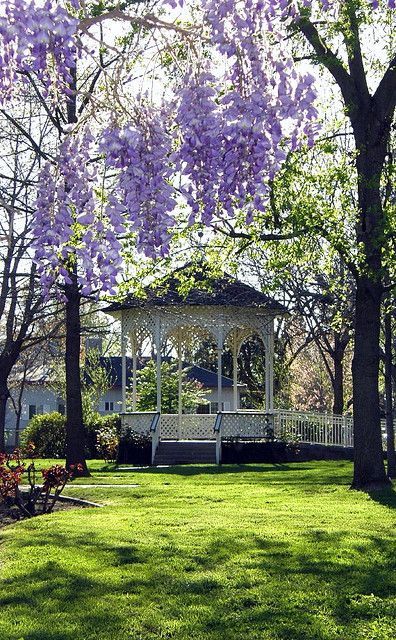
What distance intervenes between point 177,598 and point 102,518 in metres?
4.69

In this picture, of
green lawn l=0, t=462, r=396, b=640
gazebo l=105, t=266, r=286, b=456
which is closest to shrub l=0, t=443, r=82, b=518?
green lawn l=0, t=462, r=396, b=640

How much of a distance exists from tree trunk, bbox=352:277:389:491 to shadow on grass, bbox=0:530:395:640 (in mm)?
5275

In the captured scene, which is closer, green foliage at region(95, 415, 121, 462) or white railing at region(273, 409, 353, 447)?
white railing at region(273, 409, 353, 447)

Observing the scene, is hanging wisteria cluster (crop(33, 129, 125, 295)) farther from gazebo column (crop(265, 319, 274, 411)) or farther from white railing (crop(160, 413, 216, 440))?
gazebo column (crop(265, 319, 274, 411))

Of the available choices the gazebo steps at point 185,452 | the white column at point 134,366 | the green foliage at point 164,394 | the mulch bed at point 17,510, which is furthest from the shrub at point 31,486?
the green foliage at point 164,394

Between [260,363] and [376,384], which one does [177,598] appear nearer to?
[376,384]

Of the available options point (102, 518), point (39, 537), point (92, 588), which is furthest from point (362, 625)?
point (102, 518)

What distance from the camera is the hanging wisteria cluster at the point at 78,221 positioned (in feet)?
22.2

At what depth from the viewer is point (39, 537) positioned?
11.3 metres

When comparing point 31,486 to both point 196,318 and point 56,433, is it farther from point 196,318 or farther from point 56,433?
point 56,433

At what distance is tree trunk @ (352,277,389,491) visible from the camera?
15.9 meters

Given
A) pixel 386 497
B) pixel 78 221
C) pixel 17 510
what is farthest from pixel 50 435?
pixel 78 221

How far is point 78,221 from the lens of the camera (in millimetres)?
6945

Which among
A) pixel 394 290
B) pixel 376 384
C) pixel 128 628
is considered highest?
pixel 394 290
